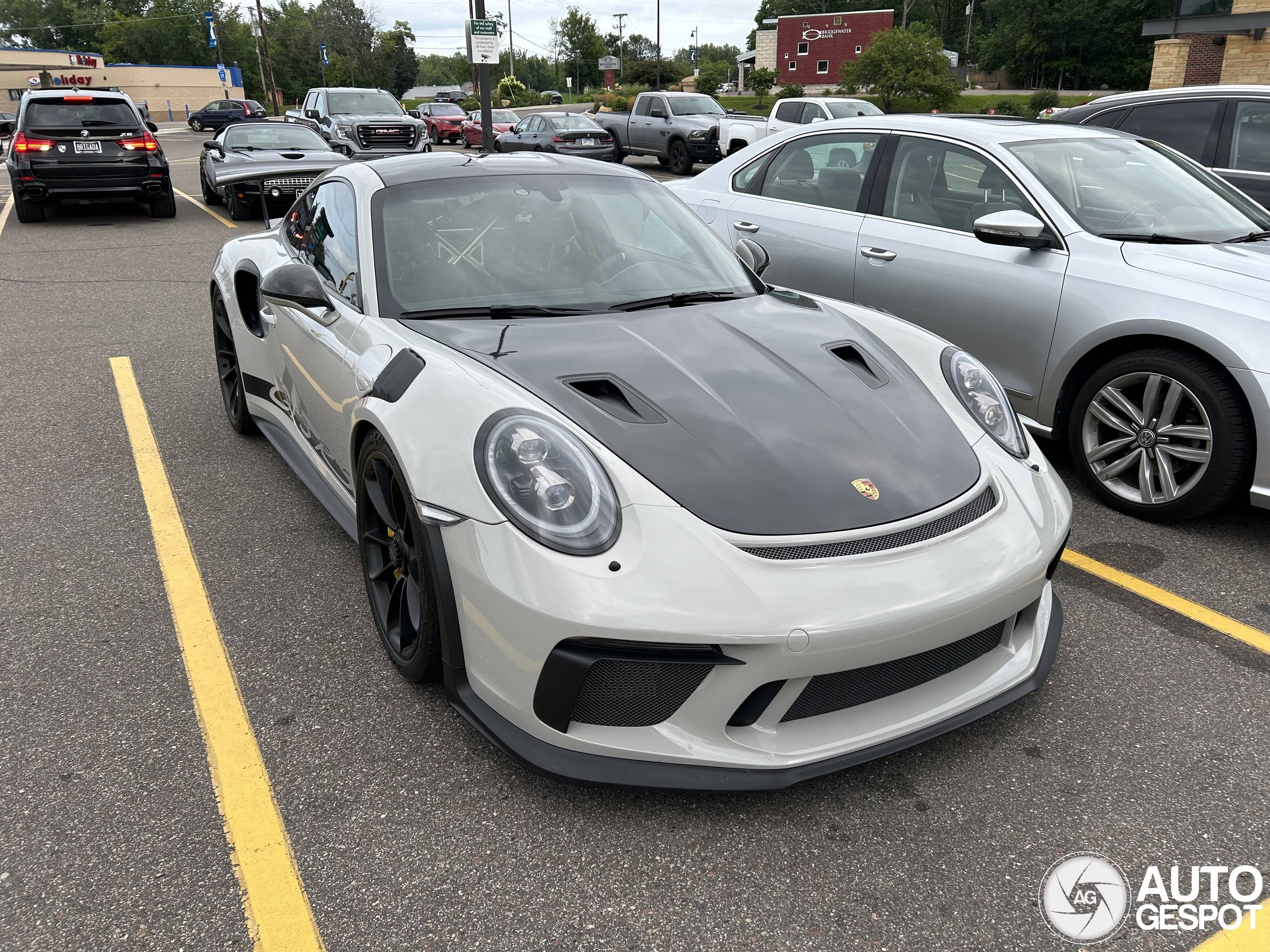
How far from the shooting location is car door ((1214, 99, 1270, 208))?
632 centimetres

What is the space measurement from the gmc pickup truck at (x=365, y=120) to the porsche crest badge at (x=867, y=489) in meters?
16.0

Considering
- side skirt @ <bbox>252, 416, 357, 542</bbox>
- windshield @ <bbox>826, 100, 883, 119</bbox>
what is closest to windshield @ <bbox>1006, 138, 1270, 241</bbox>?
side skirt @ <bbox>252, 416, 357, 542</bbox>

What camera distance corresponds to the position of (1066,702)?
272 centimetres

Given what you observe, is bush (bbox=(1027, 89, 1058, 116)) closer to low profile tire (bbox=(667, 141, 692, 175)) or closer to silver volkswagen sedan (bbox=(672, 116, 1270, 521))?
low profile tire (bbox=(667, 141, 692, 175))

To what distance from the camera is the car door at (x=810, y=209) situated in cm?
509

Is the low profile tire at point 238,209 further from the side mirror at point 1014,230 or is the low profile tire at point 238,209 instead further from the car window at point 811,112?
the side mirror at point 1014,230

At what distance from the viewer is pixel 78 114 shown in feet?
40.9

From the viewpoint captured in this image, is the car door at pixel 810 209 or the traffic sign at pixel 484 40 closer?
the car door at pixel 810 209

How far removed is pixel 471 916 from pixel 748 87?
82515mm

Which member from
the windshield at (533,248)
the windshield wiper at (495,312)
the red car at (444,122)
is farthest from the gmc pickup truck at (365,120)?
the windshield wiper at (495,312)

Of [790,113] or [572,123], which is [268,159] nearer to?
[572,123]

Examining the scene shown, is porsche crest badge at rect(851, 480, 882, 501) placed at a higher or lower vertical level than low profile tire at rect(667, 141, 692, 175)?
lower

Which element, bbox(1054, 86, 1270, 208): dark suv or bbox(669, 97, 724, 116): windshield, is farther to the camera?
bbox(669, 97, 724, 116): windshield

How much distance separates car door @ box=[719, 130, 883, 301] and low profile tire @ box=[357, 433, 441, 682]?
10.1ft
